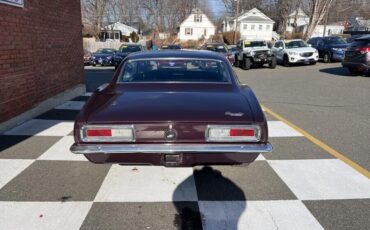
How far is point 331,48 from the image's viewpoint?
1956cm

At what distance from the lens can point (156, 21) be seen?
66.1 m

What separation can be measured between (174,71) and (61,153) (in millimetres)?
2022

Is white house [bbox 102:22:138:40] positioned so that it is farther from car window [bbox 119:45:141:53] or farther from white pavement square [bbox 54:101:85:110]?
white pavement square [bbox 54:101:85:110]

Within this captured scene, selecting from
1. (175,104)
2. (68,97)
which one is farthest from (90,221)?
(68,97)

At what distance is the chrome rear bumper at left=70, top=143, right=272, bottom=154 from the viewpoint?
117 inches

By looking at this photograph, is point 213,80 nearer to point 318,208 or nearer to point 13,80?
point 318,208

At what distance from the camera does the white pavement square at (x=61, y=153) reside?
433cm

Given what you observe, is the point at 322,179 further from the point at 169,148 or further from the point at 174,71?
the point at 174,71

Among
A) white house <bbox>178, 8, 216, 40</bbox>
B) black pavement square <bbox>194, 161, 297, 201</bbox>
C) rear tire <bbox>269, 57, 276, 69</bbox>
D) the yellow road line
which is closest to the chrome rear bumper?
black pavement square <bbox>194, 161, 297, 201</bbox>

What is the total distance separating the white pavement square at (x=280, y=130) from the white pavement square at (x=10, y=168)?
386cm

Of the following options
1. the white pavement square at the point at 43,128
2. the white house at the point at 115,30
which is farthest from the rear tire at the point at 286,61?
the white house at the point at 115,30

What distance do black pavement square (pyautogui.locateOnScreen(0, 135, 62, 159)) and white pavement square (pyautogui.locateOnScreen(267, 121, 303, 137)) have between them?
3702 millimetres

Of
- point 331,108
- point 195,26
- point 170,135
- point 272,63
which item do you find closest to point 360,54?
point 331,108

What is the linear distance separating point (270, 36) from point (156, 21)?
2396 centimetres
